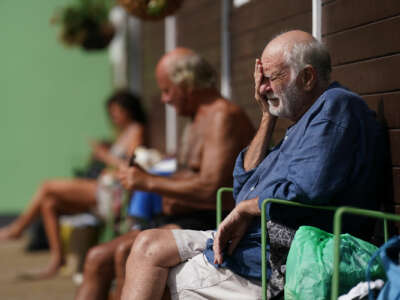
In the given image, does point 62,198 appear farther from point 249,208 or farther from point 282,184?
point 282,184

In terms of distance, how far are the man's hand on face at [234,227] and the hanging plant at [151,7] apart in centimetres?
198

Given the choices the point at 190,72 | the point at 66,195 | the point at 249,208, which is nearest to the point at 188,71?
the point at 190,72

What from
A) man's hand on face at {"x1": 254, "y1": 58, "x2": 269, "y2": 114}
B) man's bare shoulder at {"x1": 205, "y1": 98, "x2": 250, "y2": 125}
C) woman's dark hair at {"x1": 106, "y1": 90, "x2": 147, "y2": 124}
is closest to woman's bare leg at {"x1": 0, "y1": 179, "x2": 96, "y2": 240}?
woman's dark hair at {"x1": 106, "y1": 90, "x2": 147, "y2": 124}

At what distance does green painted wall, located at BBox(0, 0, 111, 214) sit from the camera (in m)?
7.69

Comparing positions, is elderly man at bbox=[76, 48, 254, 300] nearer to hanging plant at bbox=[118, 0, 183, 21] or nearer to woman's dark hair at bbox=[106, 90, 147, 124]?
hanging plant at bbox=[118, 0, 183, 21]

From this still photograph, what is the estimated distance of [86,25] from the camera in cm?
645

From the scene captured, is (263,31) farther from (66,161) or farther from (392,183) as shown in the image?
(66,161)

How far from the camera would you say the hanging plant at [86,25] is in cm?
636

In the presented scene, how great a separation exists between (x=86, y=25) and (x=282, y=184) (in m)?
4.85

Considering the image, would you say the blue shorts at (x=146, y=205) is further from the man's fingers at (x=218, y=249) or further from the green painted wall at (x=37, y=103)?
the green painted wall at (x=37, y=103)

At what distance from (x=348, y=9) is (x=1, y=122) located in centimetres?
599

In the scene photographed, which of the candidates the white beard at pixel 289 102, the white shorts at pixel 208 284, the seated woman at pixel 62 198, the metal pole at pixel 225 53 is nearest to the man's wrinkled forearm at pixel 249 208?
the white shorts at pixel 208 284

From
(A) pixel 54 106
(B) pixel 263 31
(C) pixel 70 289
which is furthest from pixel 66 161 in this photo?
(B) pixel 263 31

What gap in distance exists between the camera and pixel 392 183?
7.41 ft
